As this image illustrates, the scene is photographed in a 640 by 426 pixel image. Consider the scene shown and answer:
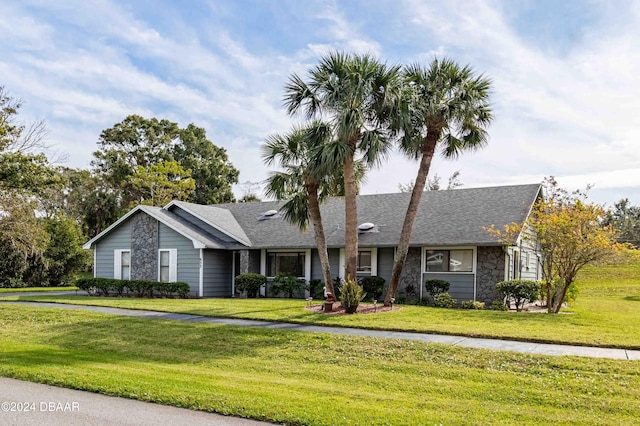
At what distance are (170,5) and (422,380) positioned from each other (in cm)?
998

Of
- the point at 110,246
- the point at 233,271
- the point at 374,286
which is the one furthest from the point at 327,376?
the point at 110,246

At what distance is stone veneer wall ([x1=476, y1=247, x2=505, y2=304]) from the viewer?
19719 millimetres

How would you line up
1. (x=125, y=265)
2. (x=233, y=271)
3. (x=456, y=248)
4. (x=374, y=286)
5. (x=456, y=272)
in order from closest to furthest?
(x=456, y=272)
(x=456, y=248)
(x=374, y=286)
(x=233, y=271)
(x=125, y=265)

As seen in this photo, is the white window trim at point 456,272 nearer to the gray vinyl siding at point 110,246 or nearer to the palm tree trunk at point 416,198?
the palm tree trunk at point 416,198

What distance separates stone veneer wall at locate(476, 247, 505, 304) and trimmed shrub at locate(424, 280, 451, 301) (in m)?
1.13

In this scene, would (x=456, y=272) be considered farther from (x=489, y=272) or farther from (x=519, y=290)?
(x=519, y=290)

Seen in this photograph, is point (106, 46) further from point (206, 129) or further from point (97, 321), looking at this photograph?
point (206, 129)

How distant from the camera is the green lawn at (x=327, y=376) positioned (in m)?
6.80

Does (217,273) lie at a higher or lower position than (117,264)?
lower

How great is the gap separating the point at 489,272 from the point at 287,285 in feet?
26.8

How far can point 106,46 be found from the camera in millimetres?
15258

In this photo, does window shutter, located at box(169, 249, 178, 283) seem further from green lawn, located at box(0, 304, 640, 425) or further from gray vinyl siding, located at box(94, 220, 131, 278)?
green lawn, located at box(0, 304, 640, 425)

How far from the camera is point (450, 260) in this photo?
20.8 meters

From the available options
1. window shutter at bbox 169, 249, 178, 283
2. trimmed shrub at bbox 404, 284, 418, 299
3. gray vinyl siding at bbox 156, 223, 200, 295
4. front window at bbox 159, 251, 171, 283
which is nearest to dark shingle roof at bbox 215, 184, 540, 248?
trimmed shrub at bbox 404, 284, 418, 299
